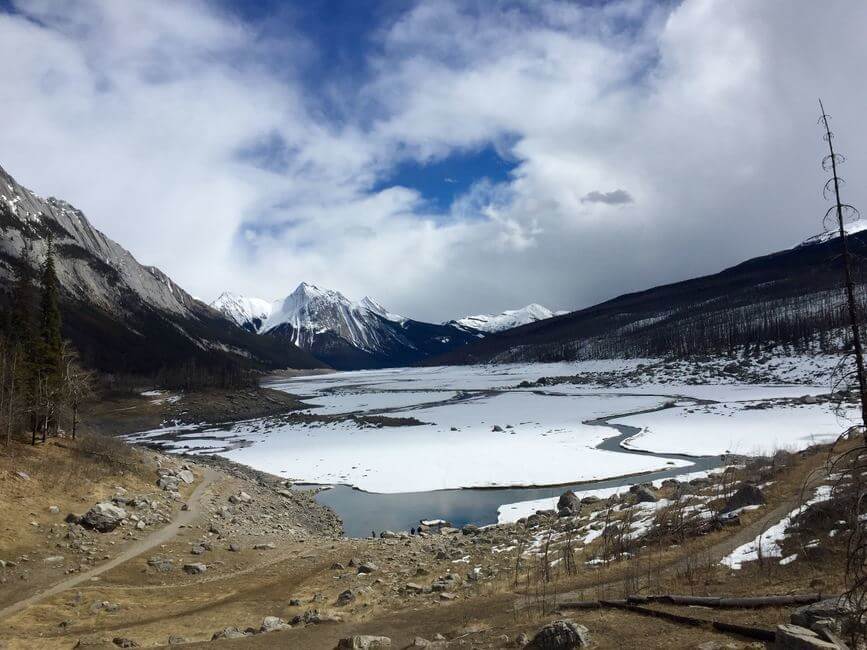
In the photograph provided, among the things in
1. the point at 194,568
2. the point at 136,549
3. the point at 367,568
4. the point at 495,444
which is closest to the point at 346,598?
the point at 367,568

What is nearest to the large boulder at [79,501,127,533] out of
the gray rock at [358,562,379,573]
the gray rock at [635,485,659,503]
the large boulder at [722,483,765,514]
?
the gray rock at [358,562,379,573]

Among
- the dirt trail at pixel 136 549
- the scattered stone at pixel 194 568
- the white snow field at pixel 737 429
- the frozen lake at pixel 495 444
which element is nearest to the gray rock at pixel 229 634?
the dirt trail at pixel 136 549

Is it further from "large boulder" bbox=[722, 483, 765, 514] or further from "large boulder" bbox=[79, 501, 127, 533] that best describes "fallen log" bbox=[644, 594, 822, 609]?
"large boulder" bbox=[79, 501, 127, 533]

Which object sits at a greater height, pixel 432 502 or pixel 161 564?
pixel 161 564

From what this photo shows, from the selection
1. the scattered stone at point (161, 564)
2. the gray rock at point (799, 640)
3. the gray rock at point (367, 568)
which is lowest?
the gray rock at point (367, 568)

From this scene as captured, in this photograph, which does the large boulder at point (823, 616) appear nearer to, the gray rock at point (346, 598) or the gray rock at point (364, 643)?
the gray rock at point (364, 643)

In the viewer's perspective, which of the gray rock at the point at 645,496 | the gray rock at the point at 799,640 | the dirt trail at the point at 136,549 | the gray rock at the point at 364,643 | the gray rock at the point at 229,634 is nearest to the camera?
the gray rock at the point at 799,640

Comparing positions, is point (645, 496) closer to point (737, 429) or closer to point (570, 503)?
point (570, 503)

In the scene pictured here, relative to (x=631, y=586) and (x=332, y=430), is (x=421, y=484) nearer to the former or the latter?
(x=631, y=586)
